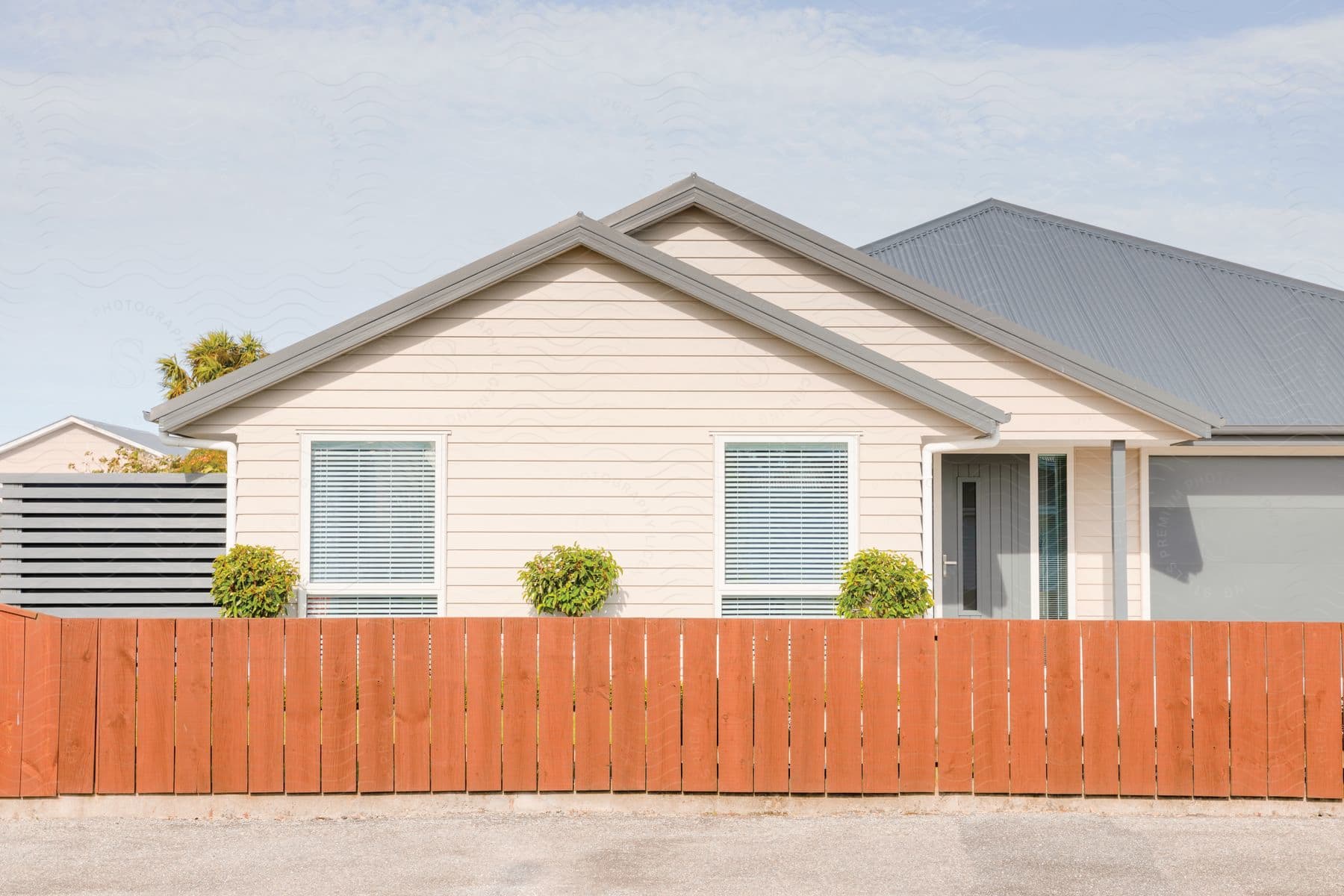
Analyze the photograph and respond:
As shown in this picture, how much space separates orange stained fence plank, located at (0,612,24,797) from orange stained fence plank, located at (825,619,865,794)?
5290mm

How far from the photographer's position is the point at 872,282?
12.7m

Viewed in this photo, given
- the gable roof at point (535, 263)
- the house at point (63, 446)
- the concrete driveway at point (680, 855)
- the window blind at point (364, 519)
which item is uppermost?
the house at point (63, 446)

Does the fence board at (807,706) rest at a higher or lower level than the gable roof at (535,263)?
lower

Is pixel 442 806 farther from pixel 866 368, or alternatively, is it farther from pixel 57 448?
pixel 57 448

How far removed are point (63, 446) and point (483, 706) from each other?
44628mm

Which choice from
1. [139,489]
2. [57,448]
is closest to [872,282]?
[139,489]

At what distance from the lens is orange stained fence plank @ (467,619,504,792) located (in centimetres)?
788

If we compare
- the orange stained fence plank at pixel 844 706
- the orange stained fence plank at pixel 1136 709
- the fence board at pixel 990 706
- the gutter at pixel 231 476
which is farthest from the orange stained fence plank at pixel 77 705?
the orange stained fence plank at pixel 1136 709

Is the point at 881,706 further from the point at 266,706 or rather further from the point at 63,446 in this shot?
the point at 63,446

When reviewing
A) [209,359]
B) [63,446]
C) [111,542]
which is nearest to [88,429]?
[63,446]

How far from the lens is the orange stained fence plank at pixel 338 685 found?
7.88 m

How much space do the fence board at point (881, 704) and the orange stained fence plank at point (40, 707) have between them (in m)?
4.58

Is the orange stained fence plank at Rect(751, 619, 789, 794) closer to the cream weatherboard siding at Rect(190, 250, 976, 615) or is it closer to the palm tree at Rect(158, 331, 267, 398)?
the cream weatherboard siding at Rect(190, 250, 976, 615)

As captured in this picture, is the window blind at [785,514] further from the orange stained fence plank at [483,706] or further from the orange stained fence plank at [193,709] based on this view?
the orange stained fence plank at [193,709]
